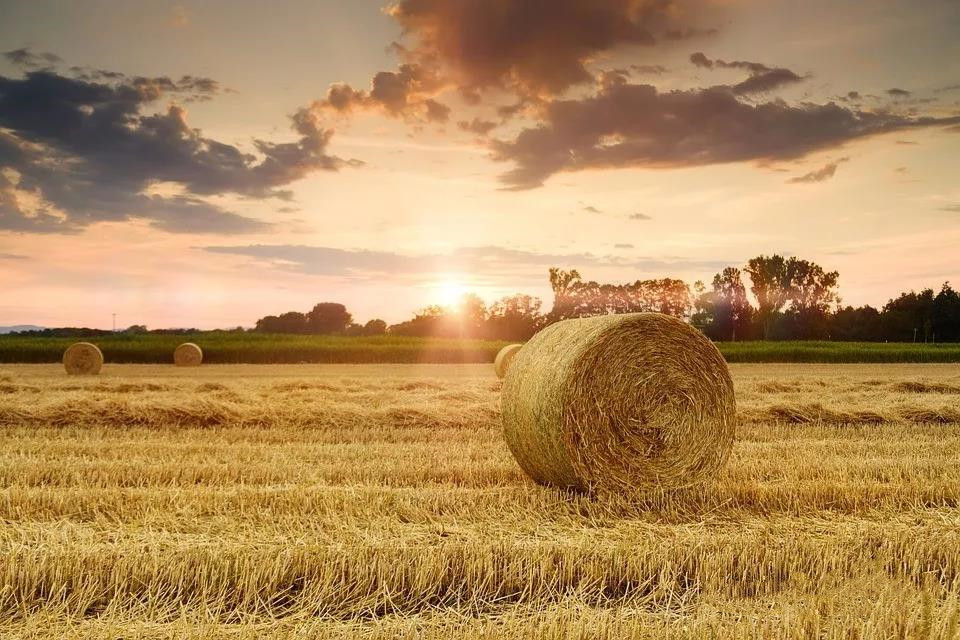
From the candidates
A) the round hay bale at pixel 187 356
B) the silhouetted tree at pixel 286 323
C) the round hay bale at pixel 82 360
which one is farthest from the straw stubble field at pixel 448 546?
the silhouetted tree at pixel 286 323

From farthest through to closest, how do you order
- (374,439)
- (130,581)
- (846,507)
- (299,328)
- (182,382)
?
(299,328) < (182,382) < (374,439) < (846,507) < (130,581)

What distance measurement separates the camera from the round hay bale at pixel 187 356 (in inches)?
1235

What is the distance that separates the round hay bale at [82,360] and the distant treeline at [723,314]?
830 inches

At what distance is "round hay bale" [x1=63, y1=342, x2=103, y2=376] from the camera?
2483 centimetres

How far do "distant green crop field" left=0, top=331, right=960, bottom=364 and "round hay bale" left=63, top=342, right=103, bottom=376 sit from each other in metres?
8.72

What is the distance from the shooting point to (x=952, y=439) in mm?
10766

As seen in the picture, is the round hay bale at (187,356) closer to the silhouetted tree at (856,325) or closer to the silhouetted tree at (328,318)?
the silhouetted tree at (328,318)

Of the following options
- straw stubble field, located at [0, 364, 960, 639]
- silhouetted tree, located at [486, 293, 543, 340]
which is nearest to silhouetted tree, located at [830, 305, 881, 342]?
silhouetted tree, located at [486, 293, 543, 340]

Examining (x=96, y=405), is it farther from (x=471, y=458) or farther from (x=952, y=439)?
(x=952, y=439)

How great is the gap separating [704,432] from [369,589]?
4141 millimetres

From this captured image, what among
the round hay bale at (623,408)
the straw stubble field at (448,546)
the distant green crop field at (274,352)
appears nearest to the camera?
the straw stubble field at (448,546)

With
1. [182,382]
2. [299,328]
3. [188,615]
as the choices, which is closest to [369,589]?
[188,615]

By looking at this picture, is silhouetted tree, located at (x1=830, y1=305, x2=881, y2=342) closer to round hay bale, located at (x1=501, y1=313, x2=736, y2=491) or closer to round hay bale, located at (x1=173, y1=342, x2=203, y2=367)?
round hay bale, located at (x1=173, y1=342, x2=203, y2=367)

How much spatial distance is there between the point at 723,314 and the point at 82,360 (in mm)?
55733
